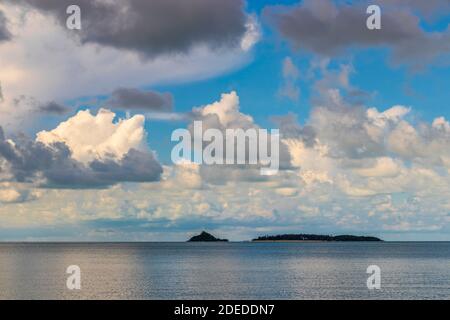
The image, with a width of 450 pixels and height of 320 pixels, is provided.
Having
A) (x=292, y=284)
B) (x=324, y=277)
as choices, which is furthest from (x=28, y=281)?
(x=324, y=277)

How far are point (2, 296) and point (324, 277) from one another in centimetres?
6977

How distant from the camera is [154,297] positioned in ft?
319
